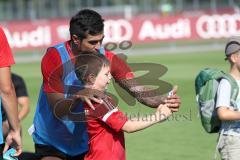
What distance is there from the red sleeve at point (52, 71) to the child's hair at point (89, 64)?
17 centimetres

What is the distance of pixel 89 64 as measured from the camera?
488 cm

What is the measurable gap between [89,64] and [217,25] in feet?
82.0

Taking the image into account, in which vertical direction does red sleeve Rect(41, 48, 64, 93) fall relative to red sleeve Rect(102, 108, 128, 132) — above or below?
above

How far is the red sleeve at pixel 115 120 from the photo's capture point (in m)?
4.72

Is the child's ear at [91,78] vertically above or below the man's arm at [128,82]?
above

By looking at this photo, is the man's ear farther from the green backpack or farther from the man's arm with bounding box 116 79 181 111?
the green backpack

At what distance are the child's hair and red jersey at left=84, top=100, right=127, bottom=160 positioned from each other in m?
0.25

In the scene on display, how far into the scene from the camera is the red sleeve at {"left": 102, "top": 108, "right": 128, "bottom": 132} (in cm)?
472

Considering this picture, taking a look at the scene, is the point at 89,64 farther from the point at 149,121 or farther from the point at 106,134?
the point at 149,121

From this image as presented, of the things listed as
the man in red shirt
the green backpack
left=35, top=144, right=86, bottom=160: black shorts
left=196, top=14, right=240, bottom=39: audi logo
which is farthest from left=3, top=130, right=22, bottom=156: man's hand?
left=196, top=14, right=240, bottom=39: audi logo

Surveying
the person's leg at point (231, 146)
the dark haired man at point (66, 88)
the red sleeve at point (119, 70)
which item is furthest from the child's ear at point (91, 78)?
the person's leg at point (231, 146)

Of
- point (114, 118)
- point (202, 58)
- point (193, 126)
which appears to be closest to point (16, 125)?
point (114, 118)

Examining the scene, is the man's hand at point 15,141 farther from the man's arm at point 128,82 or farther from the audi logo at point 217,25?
the audi logo at point 217,25

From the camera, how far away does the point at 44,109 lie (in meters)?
5.39
